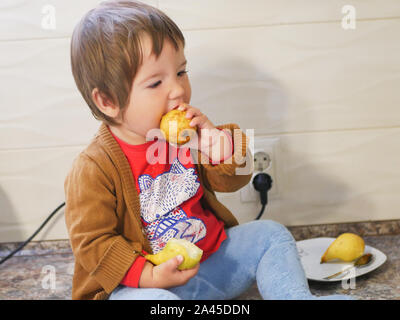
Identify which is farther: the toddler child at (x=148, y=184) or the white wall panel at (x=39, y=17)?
the white wall panel at (x=39, y=17)

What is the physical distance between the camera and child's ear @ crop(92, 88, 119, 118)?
0.75m

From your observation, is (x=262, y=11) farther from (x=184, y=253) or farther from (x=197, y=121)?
(x=184, y=253)

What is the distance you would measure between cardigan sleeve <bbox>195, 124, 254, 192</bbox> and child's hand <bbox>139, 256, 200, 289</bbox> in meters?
0.17

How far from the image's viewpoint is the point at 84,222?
0.72 m

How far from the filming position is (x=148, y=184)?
0.78 m

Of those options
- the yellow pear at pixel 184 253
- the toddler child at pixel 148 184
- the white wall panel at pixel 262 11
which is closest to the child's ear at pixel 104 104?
the toddler child at pixel 148 184

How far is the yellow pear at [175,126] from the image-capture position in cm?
71

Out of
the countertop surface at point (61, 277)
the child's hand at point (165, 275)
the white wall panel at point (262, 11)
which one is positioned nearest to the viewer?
the child's hand at point (165, 275)

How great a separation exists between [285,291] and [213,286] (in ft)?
0.45

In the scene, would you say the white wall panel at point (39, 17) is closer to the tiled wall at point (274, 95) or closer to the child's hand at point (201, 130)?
the tiled wall at point (274, 95)

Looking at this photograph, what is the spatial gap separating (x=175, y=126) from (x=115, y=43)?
155 millimetres

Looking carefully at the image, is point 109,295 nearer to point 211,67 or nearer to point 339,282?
point 339,282

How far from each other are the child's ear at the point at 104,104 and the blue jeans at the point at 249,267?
0.92 feet

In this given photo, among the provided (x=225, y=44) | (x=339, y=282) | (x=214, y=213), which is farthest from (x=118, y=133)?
(x=339, y=282)
